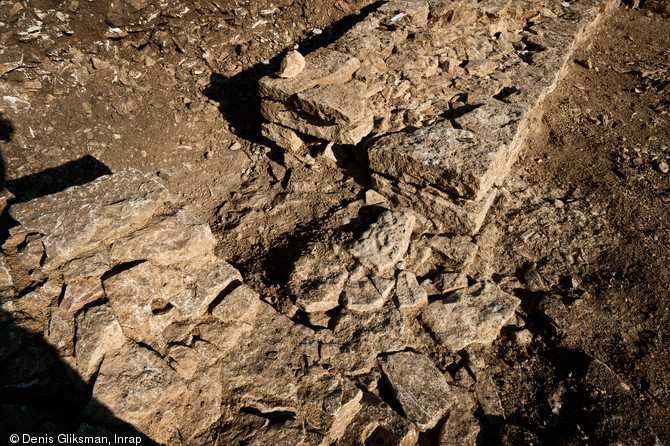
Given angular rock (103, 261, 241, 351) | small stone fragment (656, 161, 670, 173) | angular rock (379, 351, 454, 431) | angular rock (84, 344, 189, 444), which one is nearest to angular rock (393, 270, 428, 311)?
angular rock (379, 351, 454, 431)

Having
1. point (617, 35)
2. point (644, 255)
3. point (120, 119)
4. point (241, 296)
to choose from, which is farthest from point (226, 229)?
point (617, 35)

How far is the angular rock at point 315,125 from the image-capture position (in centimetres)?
330

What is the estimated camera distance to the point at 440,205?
10.4ft

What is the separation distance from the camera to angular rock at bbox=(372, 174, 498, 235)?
10.2 ft

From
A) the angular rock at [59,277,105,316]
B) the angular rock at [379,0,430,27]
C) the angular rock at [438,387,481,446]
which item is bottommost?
the angular rock at [438,387,481,446]

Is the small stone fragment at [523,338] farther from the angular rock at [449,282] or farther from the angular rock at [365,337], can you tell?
the angular rock at [365,337]

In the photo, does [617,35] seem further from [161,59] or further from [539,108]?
[161,59]

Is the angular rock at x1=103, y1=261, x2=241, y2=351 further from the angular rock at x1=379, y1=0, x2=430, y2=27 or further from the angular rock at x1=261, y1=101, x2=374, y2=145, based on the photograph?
the angular rock at x1=379, y1=0, x2=430, y2=27

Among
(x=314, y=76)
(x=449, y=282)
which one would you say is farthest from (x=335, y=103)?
(x=449, y=282)

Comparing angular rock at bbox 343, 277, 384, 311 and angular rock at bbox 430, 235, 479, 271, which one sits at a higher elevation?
angular rock at bbox 430, 235, 479, 271

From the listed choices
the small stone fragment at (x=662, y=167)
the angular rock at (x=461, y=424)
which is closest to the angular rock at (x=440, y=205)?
the angular rock at (x=461, y=424)

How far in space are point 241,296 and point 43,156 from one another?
284 centimetres

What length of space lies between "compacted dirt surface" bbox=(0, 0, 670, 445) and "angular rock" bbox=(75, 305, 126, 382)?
0.95 metres

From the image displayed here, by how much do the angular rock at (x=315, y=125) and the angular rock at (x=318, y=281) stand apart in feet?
3.46
